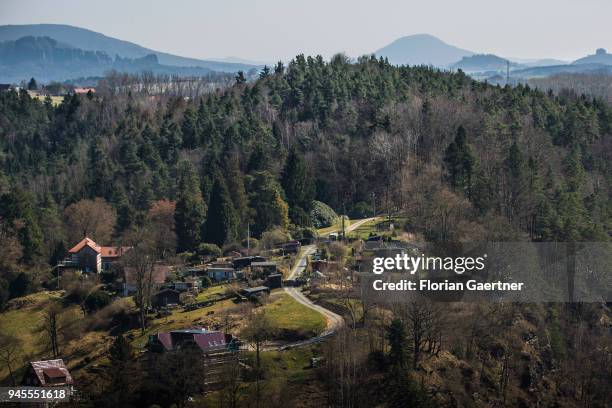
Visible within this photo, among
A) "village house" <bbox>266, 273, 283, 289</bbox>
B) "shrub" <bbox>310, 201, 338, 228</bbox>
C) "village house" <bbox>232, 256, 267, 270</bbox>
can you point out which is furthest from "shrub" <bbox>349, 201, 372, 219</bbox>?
"village house" <bbox>266, 273, 283, 289</bbox>

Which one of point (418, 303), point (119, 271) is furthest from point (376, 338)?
point (119, 271)

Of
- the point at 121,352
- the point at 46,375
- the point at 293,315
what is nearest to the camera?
the point at 121,352

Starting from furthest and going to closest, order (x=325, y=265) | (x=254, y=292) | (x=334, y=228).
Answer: (x=334, y=228)
(x=325, y=265)
(x=254, y=292)

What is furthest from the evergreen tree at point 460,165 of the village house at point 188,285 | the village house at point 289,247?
the village house at point 188,285

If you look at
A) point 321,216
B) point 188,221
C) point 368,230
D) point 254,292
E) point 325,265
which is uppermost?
point 188,221

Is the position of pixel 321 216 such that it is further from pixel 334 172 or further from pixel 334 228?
pixel 334 172

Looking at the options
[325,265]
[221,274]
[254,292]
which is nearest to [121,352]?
[254,292]
